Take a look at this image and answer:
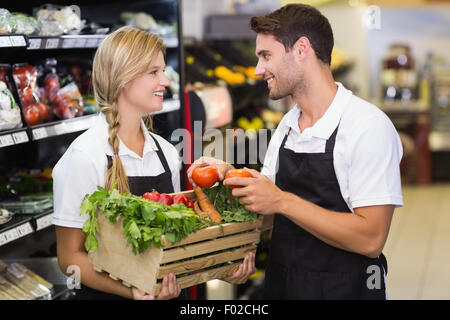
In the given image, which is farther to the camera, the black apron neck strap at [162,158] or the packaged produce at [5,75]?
the packaged produce at [5,75]

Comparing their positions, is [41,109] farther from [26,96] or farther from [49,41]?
[49,41]

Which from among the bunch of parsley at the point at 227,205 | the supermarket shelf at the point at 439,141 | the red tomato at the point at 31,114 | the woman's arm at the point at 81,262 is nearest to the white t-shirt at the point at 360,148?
the bunch of parsley at the point at 227,205

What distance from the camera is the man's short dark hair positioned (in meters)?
2.38

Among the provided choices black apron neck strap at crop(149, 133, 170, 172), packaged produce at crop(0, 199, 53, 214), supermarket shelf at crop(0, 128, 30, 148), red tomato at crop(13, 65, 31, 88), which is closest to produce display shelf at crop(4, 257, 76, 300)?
packaged produce at crop(0, 199, 53, 214)

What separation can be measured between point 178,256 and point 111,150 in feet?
1.71

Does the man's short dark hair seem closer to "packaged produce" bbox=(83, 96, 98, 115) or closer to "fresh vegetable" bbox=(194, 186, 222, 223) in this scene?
"fresh vegetable" bbox=(194, 186, 222, 223)

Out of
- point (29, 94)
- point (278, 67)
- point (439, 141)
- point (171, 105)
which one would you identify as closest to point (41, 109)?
point (29, 94)

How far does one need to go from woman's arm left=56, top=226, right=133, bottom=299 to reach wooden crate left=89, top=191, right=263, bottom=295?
0.05 meters

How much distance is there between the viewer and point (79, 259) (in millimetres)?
2285

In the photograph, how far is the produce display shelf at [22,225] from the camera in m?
2.67

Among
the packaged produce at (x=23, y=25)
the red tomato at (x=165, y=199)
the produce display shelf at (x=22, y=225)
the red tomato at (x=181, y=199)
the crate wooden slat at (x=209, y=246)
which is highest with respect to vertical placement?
the packaged produce at (x=23, y=25)

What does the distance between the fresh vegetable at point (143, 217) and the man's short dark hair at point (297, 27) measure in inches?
29.2

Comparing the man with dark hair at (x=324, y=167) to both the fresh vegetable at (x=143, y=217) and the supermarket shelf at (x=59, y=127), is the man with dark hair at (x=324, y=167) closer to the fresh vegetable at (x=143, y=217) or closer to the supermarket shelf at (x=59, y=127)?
the fresh vegetable at (x=143, y=217)
